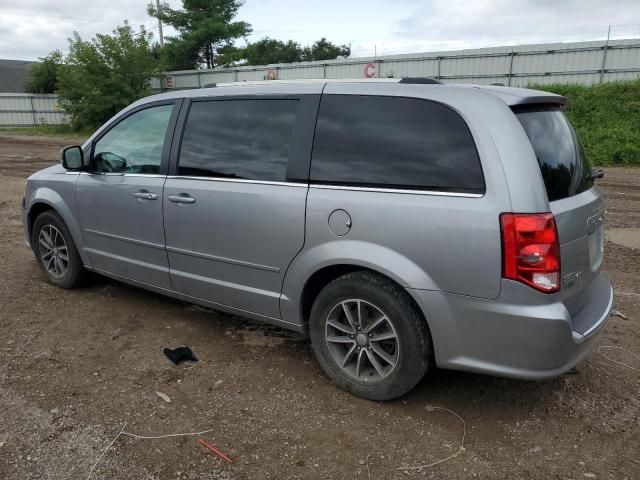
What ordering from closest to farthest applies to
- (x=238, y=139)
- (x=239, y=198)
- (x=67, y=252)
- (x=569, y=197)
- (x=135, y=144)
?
(x=569, y=197), (x=239, y=198), (x=238, y=139), (x=135, y=144), (x=67, y=252)

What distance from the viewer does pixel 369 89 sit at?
3.21 m

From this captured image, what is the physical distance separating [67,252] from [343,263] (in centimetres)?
308

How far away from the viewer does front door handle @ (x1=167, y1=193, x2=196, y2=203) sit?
3.80 meters

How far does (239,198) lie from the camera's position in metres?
3.54

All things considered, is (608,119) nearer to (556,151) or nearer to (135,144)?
(556,151)

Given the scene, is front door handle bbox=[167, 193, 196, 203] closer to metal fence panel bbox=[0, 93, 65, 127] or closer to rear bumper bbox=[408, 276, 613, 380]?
rear bumper bbox=[408, 276, 613, 380]

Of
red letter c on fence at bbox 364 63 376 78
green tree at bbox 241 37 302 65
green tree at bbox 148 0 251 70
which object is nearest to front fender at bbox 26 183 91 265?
red letter c on fence at bbox 364 63 376 78

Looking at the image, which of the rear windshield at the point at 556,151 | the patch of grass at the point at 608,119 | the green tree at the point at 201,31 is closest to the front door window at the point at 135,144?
the rear windshield at the point at 556,151

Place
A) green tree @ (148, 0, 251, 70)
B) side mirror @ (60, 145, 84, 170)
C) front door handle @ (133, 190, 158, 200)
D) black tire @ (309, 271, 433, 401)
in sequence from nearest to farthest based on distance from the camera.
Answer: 1. black tire @ (309, 271, 433, 401)
2. front door handle @ (133, 190, 158, 200)
3. side mirror @ (60, 145, 84, 170)
4. green tree @ (148, 0, 251, 70)

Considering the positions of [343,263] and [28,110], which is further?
[28,110]

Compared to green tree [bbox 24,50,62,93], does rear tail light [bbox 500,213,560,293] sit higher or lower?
lower

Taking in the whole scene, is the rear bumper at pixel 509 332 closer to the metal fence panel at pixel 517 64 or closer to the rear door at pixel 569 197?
the rear door at pixel 569 197

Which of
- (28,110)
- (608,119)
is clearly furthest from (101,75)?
(608,119)

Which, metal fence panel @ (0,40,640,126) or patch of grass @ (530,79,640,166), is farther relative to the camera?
metal fence panel @ (0,40,640,126)
